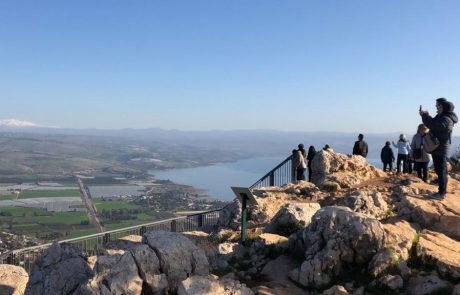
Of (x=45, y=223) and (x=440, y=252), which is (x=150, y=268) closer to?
(x=440, y=252)

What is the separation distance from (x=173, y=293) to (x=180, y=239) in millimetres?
1108

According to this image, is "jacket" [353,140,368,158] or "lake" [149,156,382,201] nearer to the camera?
"jacket" [353,140,368,158]

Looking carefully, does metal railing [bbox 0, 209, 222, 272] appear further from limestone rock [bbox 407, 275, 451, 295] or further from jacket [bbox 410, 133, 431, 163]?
limestone rock [bbox 407, 275, 451, 295]

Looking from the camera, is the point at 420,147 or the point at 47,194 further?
the point at 47,194

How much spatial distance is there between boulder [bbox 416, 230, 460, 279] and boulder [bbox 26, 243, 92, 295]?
6.52m

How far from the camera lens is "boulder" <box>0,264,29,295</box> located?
930 cm

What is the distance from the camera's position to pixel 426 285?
7.02 meters

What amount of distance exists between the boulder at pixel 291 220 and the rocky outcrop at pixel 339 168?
660cm

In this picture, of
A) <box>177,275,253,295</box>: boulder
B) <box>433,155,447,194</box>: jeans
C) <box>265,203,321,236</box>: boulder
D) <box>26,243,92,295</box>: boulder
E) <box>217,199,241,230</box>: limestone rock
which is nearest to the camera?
<box>177,275,253,295</box>: boulder

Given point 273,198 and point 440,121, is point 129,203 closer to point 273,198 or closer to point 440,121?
point 273,198

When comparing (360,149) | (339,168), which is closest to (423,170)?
(339,168)

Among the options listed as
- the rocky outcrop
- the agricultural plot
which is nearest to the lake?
the agricultural plot

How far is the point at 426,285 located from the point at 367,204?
5.11 metres

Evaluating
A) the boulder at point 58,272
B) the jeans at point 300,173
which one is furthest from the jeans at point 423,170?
the boulder at point 58,272
